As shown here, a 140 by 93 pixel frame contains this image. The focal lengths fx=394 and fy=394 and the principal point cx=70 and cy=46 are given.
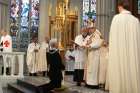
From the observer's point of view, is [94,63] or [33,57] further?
[33,57]

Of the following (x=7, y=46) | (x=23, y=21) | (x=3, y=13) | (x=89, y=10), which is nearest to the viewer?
(x=7, y=46)

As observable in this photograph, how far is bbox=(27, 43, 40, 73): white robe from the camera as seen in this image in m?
17.6

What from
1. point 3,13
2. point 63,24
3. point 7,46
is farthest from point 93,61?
point 63,24

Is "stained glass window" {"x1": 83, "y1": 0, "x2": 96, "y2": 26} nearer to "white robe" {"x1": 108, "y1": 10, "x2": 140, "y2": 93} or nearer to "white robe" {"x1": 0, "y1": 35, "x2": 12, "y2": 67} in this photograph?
"white robe" {"x1": 0, "y1": 35, "x2": 12, "y2": 67}

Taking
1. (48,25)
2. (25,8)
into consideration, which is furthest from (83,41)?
(25,8)

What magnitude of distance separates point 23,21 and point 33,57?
5630mm

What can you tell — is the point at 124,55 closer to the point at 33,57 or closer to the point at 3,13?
the point at 33,57

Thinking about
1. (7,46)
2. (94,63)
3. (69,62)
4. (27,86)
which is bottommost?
(27,86)

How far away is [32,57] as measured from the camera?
58.2ft

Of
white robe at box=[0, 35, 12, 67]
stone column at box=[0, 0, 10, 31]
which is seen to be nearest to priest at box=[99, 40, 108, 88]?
white robe at box=[0, 35, 12, 67]

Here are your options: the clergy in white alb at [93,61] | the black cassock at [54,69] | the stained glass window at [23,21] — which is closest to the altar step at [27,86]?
the black cassock at [54,69]

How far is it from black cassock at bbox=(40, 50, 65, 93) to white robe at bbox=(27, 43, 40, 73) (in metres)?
7.22

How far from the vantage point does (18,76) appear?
15.3 metres

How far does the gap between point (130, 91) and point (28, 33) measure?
1679 cm
